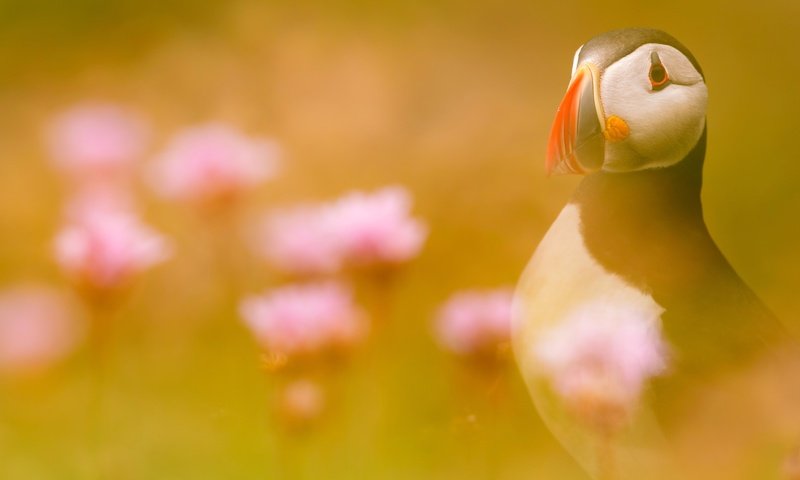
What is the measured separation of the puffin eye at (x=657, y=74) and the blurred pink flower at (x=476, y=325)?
23 cm

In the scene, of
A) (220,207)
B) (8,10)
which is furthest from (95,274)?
(8,10)

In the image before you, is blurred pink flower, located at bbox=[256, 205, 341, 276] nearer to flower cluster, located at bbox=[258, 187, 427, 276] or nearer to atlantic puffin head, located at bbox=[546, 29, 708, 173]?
flower cluster, located at bbox=[258, 187, 427, 276]

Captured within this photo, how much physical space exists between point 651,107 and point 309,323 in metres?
0.37

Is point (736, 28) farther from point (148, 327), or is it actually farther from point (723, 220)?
point (148, 327)

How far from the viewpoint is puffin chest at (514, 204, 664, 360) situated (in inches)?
37.7

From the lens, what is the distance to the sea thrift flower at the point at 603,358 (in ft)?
2.38

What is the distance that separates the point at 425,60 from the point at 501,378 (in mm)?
692

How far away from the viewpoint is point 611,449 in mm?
930

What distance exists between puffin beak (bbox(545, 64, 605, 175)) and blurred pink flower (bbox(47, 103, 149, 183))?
21.7 inches

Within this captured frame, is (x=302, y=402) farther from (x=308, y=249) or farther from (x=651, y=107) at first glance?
(x=651, y=107)

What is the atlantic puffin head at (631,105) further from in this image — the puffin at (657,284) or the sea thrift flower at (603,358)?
the sea thrift flower at (603,358)

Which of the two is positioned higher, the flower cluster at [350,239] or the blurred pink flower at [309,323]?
the flower cluster at [350,239]

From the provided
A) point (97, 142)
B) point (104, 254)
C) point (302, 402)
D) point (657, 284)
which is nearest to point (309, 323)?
point (302, 402)

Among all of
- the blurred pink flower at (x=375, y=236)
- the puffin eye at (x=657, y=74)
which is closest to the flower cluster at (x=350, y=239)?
the blurred pink flower at (x=375, y=236)
